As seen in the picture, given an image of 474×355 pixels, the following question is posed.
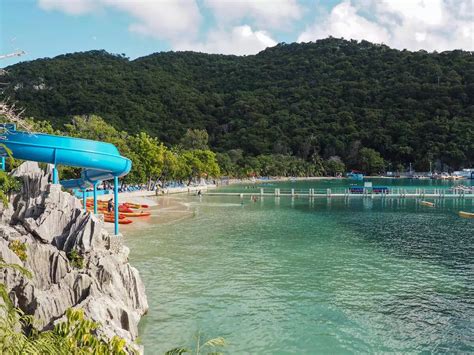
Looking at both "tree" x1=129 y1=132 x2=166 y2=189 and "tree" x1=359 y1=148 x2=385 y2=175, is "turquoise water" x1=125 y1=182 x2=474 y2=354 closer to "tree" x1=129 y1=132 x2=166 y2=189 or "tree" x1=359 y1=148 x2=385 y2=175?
"tree" x1=129 y1=132 x2=166 y2=189

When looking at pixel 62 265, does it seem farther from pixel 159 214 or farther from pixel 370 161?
pixel 370 161

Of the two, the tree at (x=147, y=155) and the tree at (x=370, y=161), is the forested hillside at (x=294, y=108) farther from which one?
the tree at (x=147, y=155)

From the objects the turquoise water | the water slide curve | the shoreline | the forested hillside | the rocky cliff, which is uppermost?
the forested hillside

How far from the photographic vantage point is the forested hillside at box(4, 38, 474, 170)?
145750 millimetres

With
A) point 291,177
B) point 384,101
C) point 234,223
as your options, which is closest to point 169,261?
point 234,223

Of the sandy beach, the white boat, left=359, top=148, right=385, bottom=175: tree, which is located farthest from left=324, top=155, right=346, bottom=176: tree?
the sandy beach

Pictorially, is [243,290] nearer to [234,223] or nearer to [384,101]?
[234,223]

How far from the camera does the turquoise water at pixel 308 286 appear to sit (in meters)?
13.2

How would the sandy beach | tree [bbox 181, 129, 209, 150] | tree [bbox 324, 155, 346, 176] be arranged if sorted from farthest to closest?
tree [bbox 324, 155, 346, 176] < tree [bbox 181, 129, 209, 150] < the sandy beach

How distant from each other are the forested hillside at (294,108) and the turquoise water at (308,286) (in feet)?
345

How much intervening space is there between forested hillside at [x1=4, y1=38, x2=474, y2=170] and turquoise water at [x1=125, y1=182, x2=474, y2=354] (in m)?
105

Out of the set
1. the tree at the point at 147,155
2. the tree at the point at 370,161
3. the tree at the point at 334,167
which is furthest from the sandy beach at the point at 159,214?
the tree at the point at 370,161

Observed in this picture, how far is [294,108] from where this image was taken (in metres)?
185

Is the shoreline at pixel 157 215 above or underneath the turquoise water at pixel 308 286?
above
